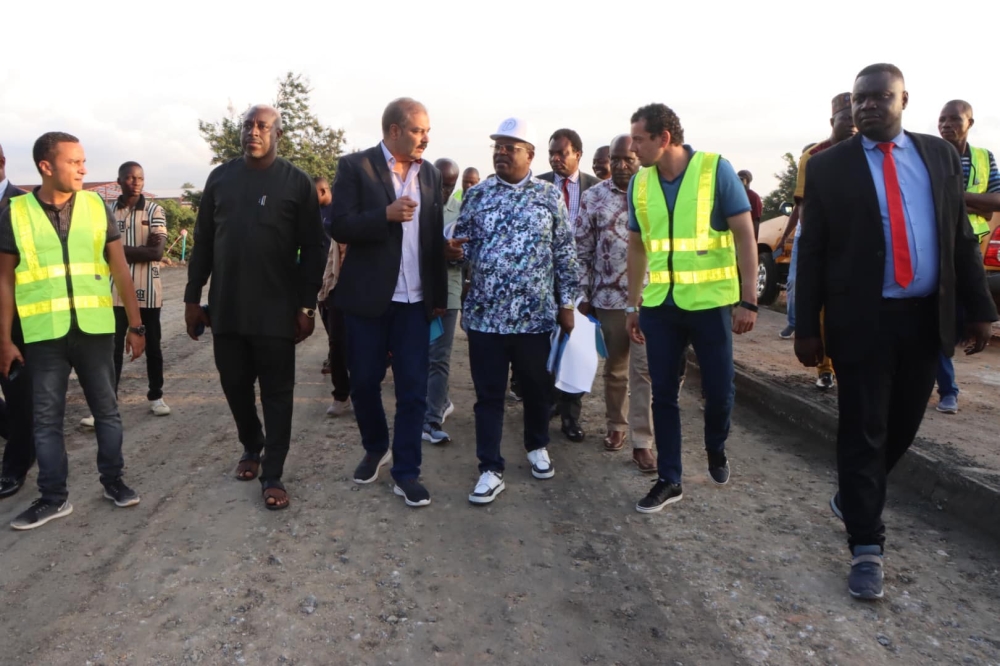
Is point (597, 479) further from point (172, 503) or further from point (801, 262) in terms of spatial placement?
point (172, 503)

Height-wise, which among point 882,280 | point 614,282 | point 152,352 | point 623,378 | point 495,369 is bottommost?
point 623,378

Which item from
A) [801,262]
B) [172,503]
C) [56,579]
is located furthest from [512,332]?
[56,579]

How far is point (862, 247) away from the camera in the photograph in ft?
11.0

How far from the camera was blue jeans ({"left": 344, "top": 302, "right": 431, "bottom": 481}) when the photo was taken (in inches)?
177

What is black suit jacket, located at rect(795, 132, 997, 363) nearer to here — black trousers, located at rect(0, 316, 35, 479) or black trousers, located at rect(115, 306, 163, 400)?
black trousers, located at rect(0, 316, 35, 479)

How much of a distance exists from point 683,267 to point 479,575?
190 centimetres

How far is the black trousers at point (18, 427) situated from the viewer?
15.0ft

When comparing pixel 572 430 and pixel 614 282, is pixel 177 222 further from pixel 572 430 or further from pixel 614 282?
pixel 614 282

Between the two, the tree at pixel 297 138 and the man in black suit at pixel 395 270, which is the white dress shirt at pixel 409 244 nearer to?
the man in black suit at pixel 395 270

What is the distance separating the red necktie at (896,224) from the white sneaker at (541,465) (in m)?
2.31

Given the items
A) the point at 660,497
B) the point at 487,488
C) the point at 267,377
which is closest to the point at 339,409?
the point at 267,377

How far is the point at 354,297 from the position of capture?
14.4 ft

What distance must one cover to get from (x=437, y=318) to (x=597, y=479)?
4.58 ft

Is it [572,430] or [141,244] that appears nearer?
[572,430]
